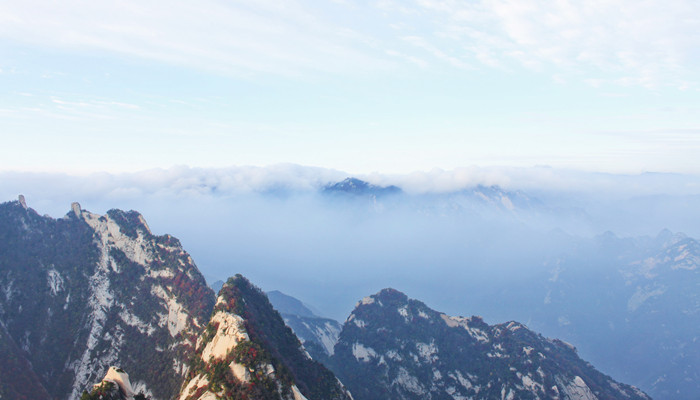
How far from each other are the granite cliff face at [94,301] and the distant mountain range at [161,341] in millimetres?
461

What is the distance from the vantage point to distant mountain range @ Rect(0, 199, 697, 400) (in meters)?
107

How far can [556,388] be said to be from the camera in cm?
16412

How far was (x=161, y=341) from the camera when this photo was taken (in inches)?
5522

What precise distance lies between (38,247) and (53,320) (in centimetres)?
4334

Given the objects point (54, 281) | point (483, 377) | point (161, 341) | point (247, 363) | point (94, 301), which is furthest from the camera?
point (483, 377)

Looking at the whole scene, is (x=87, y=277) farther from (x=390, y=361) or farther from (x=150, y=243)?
(x=390, y=361)

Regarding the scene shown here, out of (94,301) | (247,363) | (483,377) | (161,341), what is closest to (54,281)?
(94,301)

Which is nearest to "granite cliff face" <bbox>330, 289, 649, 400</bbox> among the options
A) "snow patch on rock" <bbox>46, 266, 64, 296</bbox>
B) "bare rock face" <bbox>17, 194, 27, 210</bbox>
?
"snow patch on rock" <bbox>46, 266, 64, 296</bbox>

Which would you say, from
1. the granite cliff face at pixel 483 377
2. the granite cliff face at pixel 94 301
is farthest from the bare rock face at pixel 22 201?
the granite cliff face at pixel 483 377

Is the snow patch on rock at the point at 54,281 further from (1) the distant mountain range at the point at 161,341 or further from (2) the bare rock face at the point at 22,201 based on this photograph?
(2) the bare rock face at the point at 22,201

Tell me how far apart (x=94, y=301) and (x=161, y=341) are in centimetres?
3936

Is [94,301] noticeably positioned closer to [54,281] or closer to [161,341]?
[54,281]

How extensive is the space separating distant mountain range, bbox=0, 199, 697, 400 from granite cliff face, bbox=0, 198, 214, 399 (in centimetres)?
46

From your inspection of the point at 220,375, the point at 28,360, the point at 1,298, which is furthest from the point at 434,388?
the point at 1,298
